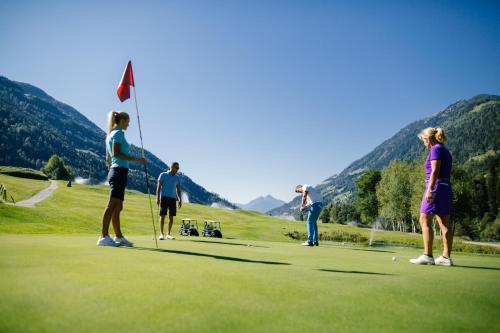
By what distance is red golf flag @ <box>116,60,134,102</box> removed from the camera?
1011 cm

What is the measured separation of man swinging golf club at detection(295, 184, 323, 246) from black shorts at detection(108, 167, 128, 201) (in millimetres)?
8297

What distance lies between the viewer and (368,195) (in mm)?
92812

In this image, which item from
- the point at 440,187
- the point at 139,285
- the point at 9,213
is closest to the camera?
the point at 139,285

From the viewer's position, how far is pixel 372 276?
552cm

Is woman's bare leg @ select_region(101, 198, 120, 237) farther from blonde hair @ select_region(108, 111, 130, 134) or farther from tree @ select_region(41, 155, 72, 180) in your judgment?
tree @ select_region(41, 155, 72, 180)

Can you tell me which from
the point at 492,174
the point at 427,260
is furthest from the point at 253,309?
the point at 492,174

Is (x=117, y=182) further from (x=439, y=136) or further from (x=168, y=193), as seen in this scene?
(x=439, y=136)

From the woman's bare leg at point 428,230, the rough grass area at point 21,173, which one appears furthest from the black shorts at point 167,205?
the rough grass area at point 21,173

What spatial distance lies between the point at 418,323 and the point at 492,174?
582 feet

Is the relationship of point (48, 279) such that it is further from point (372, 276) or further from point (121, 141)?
point (121, 141)

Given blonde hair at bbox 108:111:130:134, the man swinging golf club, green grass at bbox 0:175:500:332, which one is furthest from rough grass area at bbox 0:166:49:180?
green grass at bbox 0:175:500:332

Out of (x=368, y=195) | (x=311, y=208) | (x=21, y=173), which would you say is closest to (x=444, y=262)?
(x=311, y=208)

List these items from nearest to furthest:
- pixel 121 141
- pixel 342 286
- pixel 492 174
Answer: pixel 342 286, pixel 121 141, pixel 492 174

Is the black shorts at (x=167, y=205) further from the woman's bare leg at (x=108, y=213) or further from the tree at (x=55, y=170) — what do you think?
the tree at (x=55, y=170)
